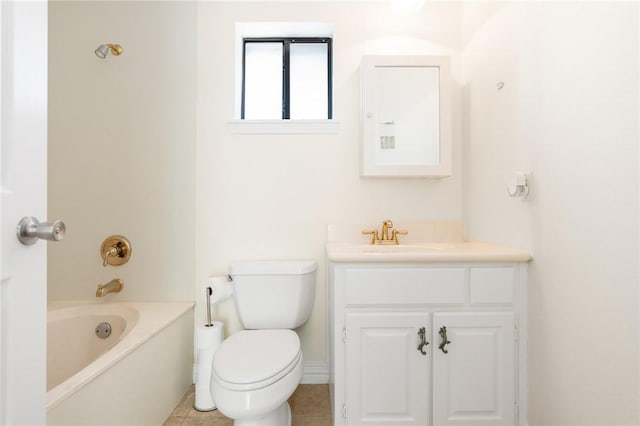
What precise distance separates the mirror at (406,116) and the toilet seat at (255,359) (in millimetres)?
944

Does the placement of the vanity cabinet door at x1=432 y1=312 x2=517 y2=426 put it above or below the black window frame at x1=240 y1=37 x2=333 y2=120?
below

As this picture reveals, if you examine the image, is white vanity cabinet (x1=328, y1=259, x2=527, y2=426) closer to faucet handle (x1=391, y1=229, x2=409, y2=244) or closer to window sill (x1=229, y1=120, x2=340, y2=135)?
faucet handle (x1=391, y1=229, x2=409, y2=244)

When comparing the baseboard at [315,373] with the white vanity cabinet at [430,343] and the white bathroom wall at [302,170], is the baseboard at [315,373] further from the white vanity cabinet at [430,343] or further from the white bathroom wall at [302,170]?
the white vanity cabinet at [430,343]

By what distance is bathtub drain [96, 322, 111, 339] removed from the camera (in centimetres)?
168

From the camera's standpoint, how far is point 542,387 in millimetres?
1296

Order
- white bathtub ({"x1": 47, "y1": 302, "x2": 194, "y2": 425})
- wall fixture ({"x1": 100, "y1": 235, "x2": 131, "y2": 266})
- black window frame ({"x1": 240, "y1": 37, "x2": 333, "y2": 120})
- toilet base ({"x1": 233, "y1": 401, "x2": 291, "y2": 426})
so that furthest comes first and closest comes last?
black window frame ({"x1": 240, "y1": 37, "x2": 333, "y2": 120}) → wall fixture ({"x1": 100, "y1": 235, "x2": 131, "y2": 266}) → toilet base ({"x1": 233, "y1": 401, "x2": 291, "y2": 426}) → white bathtub ({"x1": 47, "y1": 302, "x2": 194, "y2": 425})

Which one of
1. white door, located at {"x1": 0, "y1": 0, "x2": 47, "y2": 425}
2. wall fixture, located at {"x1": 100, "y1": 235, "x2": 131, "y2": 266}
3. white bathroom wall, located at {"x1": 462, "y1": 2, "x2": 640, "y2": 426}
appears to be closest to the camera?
white door, located at {"x1": 0, "y1": 0, "x2": 47, "y2": 425}

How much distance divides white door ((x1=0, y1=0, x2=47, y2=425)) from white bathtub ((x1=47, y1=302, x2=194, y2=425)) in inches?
17.0

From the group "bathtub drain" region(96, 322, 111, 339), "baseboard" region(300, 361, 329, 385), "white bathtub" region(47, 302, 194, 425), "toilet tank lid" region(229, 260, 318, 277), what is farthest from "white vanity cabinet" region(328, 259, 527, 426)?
"bathtub drain" region(96, 322, 111, 339)

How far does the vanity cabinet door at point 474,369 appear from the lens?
1.36 meters

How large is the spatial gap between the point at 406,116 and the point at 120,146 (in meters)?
1.59

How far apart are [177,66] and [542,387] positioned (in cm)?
235

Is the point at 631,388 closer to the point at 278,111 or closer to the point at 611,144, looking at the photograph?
the point at 611,144

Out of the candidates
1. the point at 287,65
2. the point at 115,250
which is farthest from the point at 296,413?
the point at 287,65
